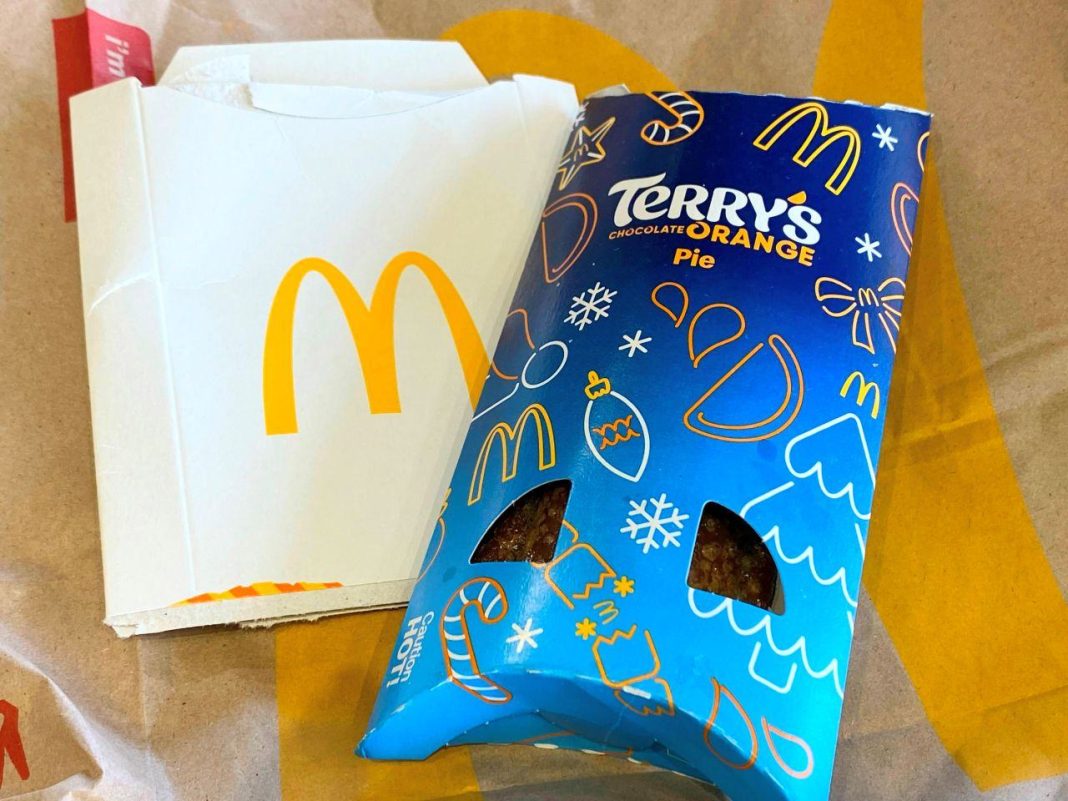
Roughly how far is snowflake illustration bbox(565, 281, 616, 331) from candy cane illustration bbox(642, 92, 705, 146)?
140 mm

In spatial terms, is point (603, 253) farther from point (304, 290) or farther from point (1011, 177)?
point (1011, 177)

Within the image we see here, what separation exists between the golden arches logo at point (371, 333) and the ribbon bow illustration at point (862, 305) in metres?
0.29

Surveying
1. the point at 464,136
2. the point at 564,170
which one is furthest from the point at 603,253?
the point at 464,136

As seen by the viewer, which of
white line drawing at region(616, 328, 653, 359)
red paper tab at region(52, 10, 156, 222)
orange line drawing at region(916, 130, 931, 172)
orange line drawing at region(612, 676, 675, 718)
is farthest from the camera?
red paper tab at region(52, 10, 156, 222)

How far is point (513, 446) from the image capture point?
2.22 ft

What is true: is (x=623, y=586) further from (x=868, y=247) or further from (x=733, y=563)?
(x=868, y=247)

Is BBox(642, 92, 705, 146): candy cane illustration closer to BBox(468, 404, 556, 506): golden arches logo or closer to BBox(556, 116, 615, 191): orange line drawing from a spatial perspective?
BBox(556, 116, 615, 191): orange line drawing

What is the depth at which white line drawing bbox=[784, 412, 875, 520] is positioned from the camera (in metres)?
0.64

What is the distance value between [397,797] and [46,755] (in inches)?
9.9

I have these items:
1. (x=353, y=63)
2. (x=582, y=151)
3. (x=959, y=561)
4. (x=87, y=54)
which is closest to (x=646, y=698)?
(x=959, y=561)

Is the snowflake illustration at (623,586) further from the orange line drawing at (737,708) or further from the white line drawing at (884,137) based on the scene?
the white line drawing at (884,137)

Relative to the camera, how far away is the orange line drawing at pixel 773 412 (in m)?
0.63

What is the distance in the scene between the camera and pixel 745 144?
0.74 m

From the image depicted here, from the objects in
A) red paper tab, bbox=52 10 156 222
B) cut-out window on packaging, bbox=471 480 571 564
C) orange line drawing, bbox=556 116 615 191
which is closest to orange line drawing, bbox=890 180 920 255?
orange line drawing, bbox=556 116 615 191
